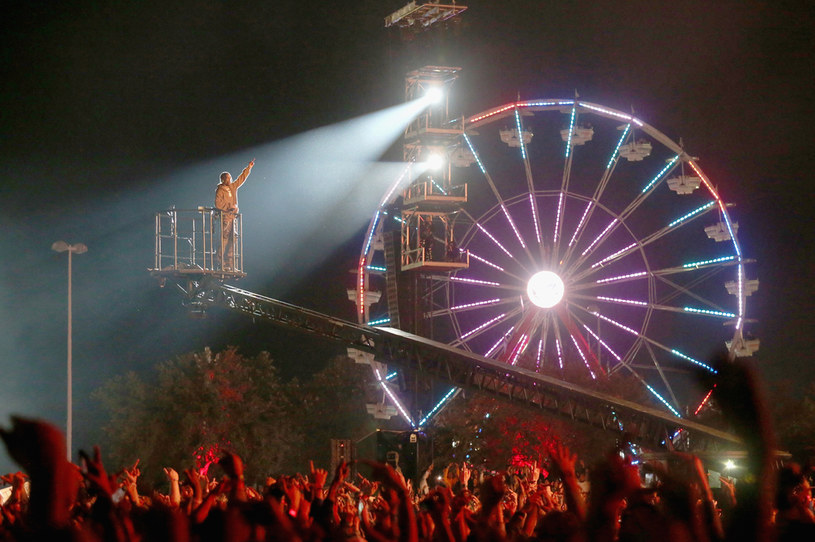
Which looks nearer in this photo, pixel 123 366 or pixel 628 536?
pixel 628 536

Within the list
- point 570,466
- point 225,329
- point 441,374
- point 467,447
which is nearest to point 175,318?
point 225,329

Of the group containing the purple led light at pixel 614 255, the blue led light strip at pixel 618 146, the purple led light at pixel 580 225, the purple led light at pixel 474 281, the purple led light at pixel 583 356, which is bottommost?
the purple led light at pixel 583 356

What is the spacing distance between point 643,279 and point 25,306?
23.8 meters

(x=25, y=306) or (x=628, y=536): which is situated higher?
(x=25, y=306)

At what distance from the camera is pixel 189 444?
143 feet

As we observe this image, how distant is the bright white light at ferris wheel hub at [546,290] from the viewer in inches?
1309

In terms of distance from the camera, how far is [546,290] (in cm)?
3334

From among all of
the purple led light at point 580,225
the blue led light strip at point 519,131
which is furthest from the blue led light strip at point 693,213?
the blue led light strip at point 519,131

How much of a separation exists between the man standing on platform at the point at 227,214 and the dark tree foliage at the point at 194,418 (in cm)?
1823

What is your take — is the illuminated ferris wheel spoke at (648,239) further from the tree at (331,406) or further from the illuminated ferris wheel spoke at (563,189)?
the tree at (331,406)

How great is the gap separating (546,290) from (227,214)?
1118 cm

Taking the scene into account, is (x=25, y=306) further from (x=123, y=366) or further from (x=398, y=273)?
(x=398, y=273)

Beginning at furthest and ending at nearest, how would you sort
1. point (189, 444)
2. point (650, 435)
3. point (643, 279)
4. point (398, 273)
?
1. point (189, 444)
2. point (643, 279)
3. point (398, 273)
4. point (650, 435)

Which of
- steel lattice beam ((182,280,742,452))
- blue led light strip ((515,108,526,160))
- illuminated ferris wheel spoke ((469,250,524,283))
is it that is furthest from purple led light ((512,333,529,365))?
steel lattice beam ((182,280,742,452))
